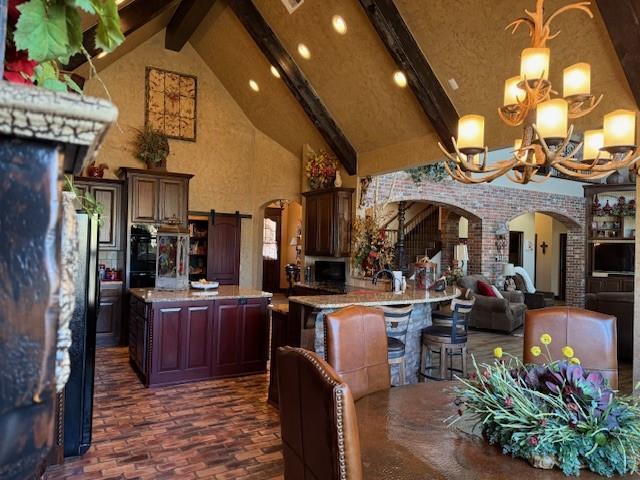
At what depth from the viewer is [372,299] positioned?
170 inches

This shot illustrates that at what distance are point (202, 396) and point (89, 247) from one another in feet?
6.69

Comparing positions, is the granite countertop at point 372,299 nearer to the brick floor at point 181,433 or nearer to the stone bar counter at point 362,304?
the stone bar counter at point 362,304

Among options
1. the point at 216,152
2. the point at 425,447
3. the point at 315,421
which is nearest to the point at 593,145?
the point at 425,447

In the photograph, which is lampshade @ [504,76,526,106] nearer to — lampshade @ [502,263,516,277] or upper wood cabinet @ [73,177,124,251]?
upper wood cabinet @ [73,177,124,251]

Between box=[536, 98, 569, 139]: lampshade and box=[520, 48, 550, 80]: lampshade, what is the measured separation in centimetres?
21

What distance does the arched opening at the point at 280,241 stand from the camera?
13469 millimetres

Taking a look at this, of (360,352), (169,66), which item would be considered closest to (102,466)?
(360,352)

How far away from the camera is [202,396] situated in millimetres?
4480

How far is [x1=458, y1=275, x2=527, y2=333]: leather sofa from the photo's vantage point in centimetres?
815

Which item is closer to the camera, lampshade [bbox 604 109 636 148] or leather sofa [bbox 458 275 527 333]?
lampshade [bbox 604 109 636 148]

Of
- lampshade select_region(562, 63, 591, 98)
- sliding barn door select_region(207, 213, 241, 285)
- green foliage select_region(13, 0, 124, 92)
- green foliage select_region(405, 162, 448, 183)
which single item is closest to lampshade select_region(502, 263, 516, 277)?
green foliage select_region(405, 162, 448, 183)

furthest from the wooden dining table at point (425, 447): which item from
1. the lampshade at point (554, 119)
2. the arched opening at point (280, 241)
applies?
the arched opening at point (280, 241)

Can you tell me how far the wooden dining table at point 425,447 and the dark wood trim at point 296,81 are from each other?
212 inches

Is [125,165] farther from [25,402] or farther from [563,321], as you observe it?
[25,402]
